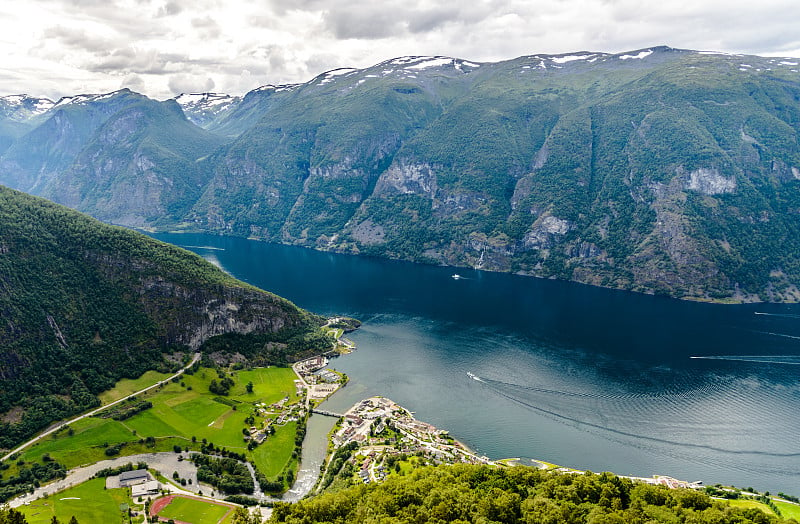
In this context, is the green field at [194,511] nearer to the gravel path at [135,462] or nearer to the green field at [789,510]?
the gravel path at [135,462]

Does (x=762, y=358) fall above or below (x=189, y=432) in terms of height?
above

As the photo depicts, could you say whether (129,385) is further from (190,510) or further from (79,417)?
(190,510)

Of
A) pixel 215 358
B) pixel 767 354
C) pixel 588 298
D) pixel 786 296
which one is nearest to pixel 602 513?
pixel 215 358

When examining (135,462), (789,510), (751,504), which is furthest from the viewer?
(135,462)

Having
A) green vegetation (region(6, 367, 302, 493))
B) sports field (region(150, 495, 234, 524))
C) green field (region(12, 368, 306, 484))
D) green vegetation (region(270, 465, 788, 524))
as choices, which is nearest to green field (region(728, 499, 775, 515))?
green vegetation (region(270, 465, 788, 524))

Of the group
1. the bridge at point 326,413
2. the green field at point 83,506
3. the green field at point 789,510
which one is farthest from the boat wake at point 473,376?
the green field at point 83,506

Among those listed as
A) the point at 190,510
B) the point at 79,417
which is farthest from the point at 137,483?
the point at 79,417

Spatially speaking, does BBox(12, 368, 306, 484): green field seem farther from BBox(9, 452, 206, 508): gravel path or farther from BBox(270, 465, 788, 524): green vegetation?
BBox(270, 465, 788, 524): green vegetation
